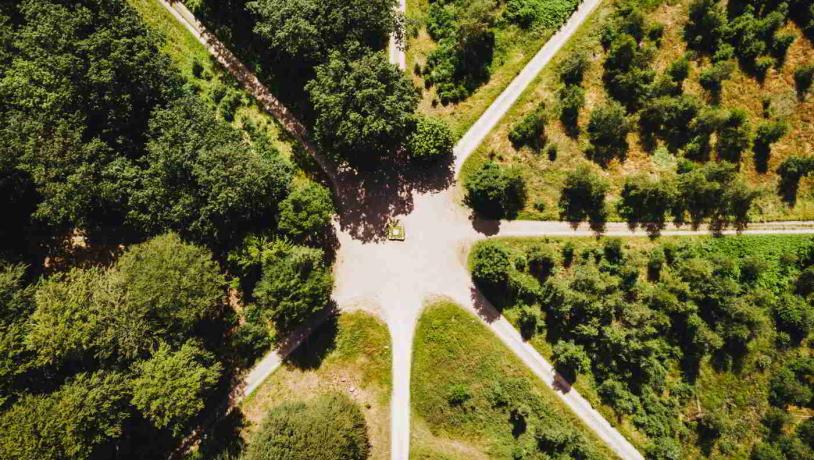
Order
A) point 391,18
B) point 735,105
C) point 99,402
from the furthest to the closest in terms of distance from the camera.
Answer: point 735,105
point 391,18
point 99,402

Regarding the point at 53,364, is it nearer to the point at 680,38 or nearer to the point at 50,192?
the point at 50,192

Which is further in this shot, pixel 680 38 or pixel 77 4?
pixel 680 38

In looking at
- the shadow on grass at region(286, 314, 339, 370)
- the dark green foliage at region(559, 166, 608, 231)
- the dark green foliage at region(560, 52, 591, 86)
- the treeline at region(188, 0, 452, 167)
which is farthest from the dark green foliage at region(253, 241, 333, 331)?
the dark green foliage at region(560, 52, 591, 86)

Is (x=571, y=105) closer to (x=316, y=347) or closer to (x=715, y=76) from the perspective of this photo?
(x=715, y=76)

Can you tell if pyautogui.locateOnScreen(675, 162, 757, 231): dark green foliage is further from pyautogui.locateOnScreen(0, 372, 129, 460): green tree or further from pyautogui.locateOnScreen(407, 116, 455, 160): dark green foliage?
pyautogui.locateOnScreen(0, 372, 129, 460): green tree

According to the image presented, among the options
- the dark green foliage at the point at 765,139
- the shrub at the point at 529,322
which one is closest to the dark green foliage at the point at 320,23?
the shrub at the point at 529,322

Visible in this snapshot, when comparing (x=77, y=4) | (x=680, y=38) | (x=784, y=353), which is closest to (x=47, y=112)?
(x=77, y=4)

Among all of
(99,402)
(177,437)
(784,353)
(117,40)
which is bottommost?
(177,437)
